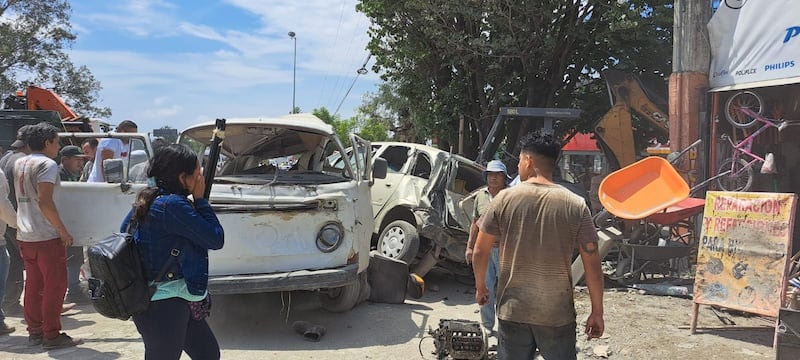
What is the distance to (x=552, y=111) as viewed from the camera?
1004cm

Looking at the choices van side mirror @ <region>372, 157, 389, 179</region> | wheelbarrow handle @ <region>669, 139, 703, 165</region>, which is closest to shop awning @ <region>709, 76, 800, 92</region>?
wheelbarrow handle @ <region>669, 139, 703, 165</region>

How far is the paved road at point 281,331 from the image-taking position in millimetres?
4480

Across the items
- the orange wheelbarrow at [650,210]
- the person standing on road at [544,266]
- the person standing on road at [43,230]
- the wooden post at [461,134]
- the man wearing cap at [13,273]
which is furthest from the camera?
the wooden post at [461,134]

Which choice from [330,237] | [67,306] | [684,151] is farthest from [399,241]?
[684,151]

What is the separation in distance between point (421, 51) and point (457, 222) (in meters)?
8.20

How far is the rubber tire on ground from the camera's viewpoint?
5410mm

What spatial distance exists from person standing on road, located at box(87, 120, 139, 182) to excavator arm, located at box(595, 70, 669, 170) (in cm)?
801

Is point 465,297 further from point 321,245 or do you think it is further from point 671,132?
point 671,132

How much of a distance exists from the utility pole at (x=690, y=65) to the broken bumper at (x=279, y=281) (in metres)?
6.39

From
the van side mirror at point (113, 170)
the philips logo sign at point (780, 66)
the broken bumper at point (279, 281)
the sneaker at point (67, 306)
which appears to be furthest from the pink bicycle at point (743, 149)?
the sneaker at point (67, 306)

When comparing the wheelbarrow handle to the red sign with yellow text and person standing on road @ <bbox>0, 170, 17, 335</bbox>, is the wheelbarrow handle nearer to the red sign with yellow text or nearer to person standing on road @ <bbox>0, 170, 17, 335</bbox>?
the red sign with yellow text

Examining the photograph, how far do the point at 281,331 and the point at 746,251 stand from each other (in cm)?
438

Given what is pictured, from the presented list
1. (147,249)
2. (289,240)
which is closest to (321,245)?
(289,240)

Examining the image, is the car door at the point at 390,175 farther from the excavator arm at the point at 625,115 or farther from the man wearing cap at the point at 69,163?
the excavator arm at the point at 625,115
